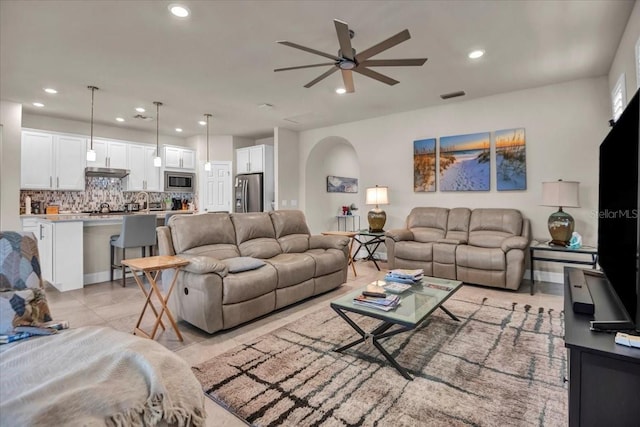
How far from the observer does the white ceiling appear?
Answer: 2.61m

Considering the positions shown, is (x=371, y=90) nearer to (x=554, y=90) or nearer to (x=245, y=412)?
(x=554, y=90)

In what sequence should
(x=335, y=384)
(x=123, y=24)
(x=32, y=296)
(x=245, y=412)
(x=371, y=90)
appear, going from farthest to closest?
(x=371, y=90), (x=123, y=24), (x=335, y=384), (x=245, y=412), (x=32, y=296)

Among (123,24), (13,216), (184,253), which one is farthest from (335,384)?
(13,216)

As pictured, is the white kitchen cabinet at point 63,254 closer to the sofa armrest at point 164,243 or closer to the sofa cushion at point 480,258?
the sofa armrest at point 164,243

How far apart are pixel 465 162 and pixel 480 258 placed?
1.74 m

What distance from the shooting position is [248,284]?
2842 millimetres

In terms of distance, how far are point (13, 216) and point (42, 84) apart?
2.09 metres

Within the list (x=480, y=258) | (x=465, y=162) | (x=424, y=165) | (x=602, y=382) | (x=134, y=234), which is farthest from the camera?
(x=424, y=165)

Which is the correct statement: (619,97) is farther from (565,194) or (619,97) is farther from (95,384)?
(95,384)

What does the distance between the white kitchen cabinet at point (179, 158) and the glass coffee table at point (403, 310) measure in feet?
19.4

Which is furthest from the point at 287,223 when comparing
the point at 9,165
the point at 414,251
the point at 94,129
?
the point at 94,129

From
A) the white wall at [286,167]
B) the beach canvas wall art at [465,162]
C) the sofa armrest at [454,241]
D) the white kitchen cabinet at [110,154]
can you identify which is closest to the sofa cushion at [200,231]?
the sofa armrest at [454,241]

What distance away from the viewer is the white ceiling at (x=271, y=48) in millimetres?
2607

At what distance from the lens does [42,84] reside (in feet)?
13.7
